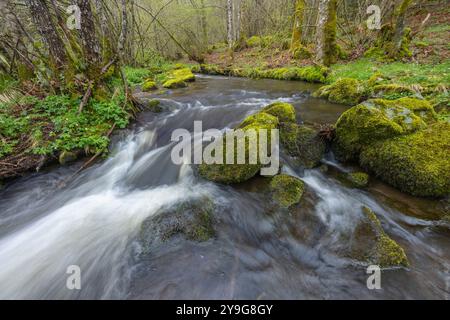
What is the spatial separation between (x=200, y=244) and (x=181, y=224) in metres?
0.44

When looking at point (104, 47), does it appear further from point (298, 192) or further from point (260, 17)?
point (260, 17)

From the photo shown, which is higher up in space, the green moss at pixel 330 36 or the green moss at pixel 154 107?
the green moss at pixel 330 36

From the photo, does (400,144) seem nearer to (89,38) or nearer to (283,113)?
(283,113)

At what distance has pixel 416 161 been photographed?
3467 mm

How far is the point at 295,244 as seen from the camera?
3.10m

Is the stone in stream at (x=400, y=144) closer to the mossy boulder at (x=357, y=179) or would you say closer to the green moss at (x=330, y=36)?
the mossy boulder at (x=357, y=179)

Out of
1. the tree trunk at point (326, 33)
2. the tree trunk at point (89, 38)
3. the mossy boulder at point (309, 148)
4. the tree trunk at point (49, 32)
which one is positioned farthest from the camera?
the tree trunk at point (326, 33)

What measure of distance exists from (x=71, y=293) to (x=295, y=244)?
2.81m

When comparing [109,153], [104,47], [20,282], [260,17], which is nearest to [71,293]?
[20,282]

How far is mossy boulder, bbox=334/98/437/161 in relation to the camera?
12.8 feet

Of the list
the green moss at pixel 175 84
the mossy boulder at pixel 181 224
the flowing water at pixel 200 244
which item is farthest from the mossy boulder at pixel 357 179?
the green moss at pixel 175 84

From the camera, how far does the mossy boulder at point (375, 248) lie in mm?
2625

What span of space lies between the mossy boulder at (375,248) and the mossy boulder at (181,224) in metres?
1.86

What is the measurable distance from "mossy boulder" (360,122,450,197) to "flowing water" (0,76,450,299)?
0.20 m
